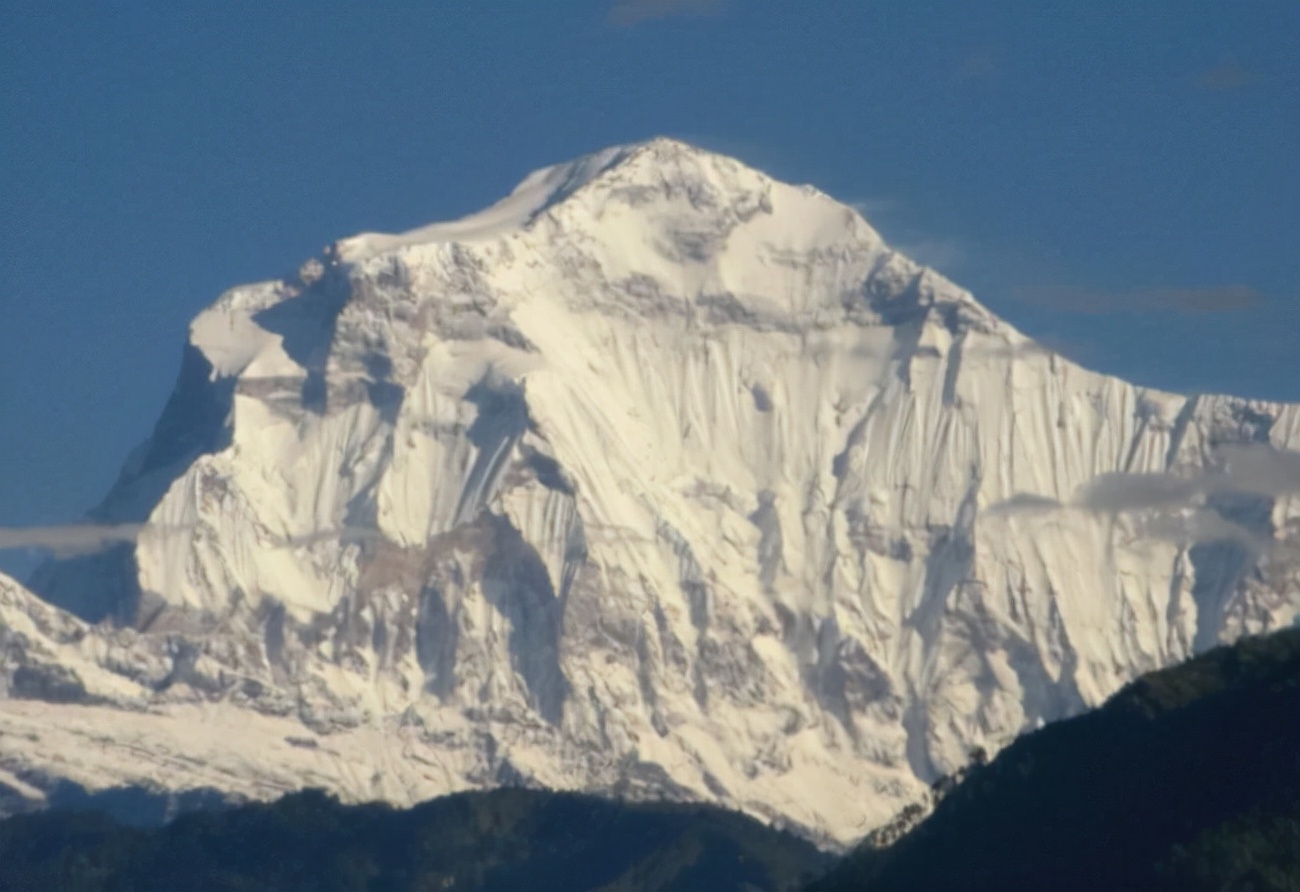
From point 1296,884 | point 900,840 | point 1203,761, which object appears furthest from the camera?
point 900,840

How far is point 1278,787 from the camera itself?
12800cm

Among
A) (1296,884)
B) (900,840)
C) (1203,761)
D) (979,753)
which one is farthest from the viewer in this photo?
(979,753)

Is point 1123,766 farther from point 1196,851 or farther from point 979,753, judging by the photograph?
point 979,753

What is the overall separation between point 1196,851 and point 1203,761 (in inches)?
252

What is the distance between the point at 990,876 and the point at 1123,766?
5.71m

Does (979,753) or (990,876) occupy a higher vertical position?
(979,753)

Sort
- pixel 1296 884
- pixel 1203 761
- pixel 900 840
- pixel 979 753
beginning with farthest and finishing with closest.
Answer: pixel 979 753 < pixel 900 840 < pixel 1203 761 < pixel 1296 884

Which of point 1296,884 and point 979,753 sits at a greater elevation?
point 979,753

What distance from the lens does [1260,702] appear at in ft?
439

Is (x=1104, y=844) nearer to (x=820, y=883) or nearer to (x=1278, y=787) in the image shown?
(x=1278, y=787)

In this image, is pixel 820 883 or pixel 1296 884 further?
pixel 820 883

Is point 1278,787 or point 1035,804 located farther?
point 1035,804

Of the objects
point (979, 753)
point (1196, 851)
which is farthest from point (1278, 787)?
point (979, 753)

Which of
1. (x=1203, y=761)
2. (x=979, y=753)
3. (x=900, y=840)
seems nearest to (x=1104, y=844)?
(x=1203, y=761)
